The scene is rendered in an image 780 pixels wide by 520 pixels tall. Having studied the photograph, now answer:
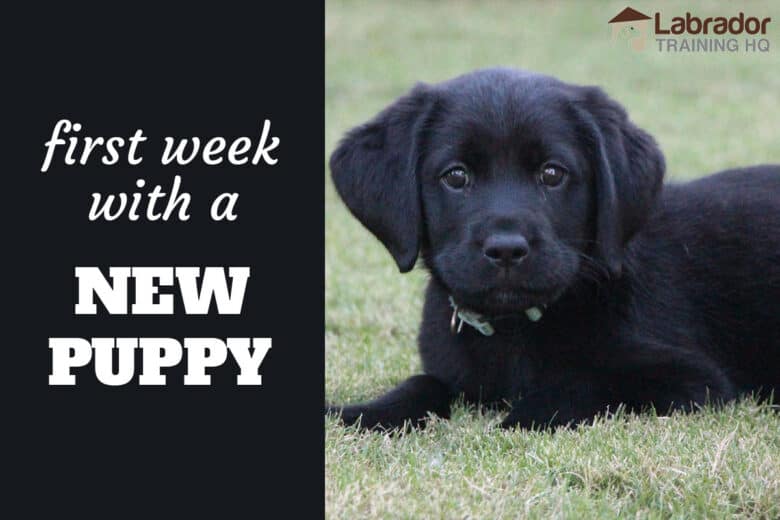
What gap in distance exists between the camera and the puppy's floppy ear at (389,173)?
13.3 feet

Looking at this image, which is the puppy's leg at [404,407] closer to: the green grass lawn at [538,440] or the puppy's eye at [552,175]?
the green grass lawn at [538,440]

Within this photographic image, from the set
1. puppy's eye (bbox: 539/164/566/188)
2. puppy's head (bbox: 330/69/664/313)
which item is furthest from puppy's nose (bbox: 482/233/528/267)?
puppy's eye (bbox: 539/164/566/188)

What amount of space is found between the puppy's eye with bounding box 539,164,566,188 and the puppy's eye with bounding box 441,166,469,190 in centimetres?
23

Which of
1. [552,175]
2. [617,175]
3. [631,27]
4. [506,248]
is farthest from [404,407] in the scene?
[631,27]

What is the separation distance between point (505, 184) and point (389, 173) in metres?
0.42

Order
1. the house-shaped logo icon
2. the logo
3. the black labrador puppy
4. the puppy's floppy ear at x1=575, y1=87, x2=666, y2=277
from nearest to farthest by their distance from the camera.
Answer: the black labrador puppy, the puppy's floppy ear at x1=575, y1=87, x2=666, y2=277, the logo, the house-shaped logo icon

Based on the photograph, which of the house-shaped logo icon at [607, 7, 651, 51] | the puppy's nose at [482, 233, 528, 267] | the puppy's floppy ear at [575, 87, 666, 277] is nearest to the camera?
the puppy's nose at [482, 233, 528, 267]

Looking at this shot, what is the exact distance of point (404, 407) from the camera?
4094 millimetres

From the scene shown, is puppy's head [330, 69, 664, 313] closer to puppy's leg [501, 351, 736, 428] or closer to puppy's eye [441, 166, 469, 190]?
puppy's eye [441, 166, 469, 190]

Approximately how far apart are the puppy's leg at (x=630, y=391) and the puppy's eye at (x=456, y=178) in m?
0.69

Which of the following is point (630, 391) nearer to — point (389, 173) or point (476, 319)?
point (476, 319)

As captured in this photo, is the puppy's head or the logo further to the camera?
the logo

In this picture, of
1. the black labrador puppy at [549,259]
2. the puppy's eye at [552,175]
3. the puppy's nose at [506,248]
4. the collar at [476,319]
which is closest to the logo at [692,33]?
the black labrador puppy at [549,259]

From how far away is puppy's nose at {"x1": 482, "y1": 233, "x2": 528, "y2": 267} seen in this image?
3.70m
